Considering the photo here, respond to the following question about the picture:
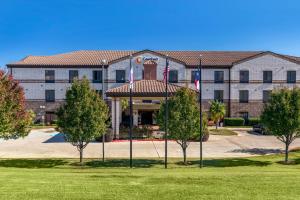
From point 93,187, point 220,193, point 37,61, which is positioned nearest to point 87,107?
point 93,187

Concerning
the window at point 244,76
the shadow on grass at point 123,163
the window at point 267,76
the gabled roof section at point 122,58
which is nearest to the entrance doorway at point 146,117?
the gabled roof section at point 122,58

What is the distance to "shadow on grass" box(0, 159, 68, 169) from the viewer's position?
82.1ft

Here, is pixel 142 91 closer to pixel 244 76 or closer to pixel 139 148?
pixel 139 148

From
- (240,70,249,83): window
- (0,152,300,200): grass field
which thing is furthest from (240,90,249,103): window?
(0,152,300,200): grass field

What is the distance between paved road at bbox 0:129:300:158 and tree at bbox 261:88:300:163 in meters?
4.07

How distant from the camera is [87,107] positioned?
1029 inches

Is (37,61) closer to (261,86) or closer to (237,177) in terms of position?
(261,86)

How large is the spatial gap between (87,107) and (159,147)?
37.4 feet

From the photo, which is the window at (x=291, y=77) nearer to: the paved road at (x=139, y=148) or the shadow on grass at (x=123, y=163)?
the paved road at (x=139, y=148)

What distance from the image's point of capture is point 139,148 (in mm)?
34500

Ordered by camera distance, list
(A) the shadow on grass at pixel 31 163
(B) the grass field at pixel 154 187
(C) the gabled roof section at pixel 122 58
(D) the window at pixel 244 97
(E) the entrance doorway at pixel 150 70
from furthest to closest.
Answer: (D) the window at pixel 244 97 → (C) the gabled roof section at pixel 122 58 → (E) the entrance doorway at pixel 150 70 → (A) the shadow on grass at pixel 31 163 → (B) the grass field at pixel 154 187

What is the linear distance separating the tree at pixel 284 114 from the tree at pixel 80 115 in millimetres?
12720

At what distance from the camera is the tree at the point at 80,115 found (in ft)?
85.1

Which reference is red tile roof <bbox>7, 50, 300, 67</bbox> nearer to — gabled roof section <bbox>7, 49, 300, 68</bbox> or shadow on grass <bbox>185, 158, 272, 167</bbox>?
gabled roof section <bbox>7, 49, 300, 68</bbox>
